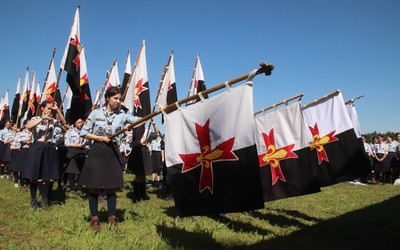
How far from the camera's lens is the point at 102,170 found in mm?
5652

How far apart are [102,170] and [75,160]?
5.66 meters

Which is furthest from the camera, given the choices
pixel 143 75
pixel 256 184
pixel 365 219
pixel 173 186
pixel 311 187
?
pixel 143 75

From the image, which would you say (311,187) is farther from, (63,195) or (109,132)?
(63,195)

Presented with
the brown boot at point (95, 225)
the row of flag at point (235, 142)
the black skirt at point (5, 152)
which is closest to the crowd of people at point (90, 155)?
the brown boot at point (95, 225)

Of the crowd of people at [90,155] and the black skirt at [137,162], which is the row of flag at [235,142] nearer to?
the black skirt at [137,162]

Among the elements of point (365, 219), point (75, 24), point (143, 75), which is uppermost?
point (75, 24)

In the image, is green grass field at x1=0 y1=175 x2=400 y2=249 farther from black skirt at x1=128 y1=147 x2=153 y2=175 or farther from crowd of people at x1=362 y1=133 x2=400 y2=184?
crowd of people at x1=362 y1=133 x2=400 y2=184

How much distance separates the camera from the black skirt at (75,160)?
10.4m

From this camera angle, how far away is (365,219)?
760cm

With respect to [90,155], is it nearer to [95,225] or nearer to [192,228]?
[95,225]

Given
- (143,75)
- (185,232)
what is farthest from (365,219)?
(143,75)

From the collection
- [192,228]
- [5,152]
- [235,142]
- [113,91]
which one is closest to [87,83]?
[113,91]

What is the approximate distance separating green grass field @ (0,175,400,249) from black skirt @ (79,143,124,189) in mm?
729

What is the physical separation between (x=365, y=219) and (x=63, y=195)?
765cm
